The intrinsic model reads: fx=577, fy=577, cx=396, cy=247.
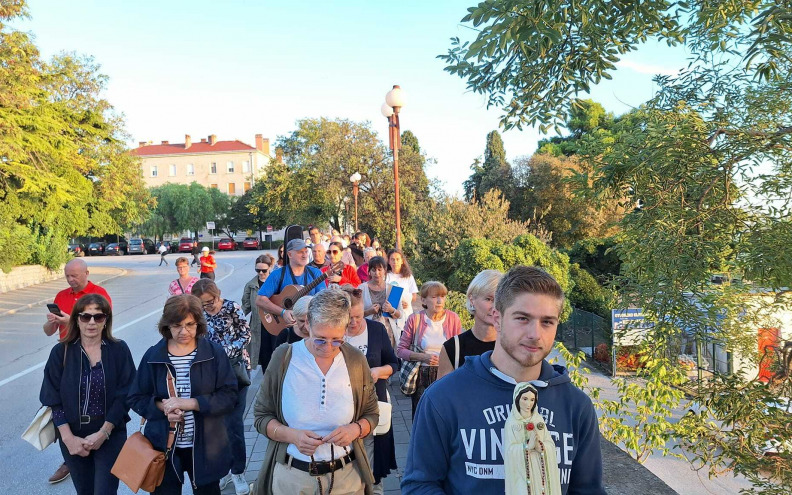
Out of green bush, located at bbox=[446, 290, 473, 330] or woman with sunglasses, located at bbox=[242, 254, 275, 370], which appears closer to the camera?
woman with sunglasses, located at bbox=[242, 254, 275, 370]

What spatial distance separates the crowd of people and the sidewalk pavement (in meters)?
0.27

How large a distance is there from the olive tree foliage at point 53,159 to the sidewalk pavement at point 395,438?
1876 centimetres

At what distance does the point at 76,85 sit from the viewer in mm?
33250

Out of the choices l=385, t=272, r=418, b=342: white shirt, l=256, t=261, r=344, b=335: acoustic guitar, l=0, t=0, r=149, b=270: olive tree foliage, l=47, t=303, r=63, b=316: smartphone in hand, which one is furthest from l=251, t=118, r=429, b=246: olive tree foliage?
l=47, t=303, r=63, b=316: smartphone in hand

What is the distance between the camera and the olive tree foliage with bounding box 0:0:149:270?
21.2 m

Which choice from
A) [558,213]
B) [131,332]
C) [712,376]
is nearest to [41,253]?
[131,332]

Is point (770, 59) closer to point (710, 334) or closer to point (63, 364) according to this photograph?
point (710, 334)

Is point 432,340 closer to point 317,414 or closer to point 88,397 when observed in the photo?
point 317,414

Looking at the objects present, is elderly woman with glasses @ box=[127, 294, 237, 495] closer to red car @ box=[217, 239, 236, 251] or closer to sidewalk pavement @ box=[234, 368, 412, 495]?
sidewalk pavement @ box=[234, 368, 412, 495]

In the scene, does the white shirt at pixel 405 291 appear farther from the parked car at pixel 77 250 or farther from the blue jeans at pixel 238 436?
the parked car at pixel 77 250

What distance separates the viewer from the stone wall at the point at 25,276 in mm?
22922

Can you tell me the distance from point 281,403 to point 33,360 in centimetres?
989

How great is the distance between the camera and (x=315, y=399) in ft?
10.8

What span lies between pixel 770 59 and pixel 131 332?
1316cm
